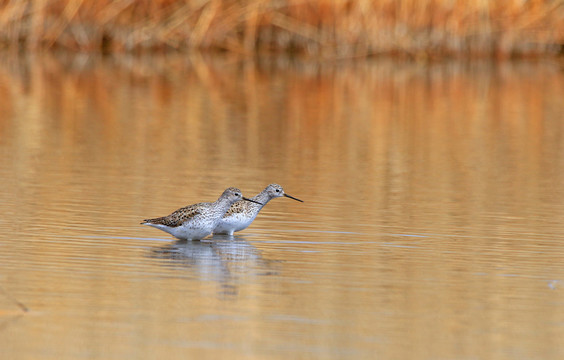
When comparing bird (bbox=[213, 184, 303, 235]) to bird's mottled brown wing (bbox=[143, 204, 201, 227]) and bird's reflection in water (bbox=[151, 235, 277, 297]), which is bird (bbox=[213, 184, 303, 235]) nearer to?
bird's reflection in water (bbox=[151, 235, 277, 297])

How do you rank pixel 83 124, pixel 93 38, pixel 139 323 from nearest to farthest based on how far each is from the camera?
1. pixel 139 323
2. pixel 83 124
3. pixel 93 38

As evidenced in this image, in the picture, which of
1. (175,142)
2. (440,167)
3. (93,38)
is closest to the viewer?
(440,167)

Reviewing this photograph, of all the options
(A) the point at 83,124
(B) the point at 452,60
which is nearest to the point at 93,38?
(B) the point at 452,60

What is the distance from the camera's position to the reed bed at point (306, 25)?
32.2 metres

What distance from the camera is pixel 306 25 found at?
110ft

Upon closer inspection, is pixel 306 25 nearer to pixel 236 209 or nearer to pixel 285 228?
pixel 285 228

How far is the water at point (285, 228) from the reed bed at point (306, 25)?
7.35 meters

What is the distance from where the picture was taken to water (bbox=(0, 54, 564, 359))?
682 centimetres

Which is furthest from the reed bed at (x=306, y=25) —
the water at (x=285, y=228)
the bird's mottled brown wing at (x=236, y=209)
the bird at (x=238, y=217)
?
the bird's mottled brown wing at (x=236, y=209)

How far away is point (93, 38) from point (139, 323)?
27338 mm

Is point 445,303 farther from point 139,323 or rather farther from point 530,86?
point 530,86

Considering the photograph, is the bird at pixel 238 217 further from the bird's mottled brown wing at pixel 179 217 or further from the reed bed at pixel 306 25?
the reed bed at pixel 306 25

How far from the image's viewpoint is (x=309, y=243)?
10094 mm

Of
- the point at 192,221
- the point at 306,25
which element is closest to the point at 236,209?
the point at 192,221
